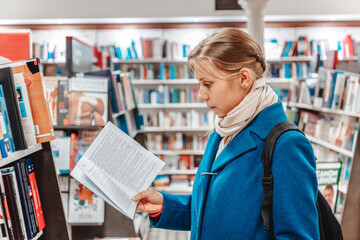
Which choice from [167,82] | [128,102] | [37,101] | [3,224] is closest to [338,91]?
[128,102]

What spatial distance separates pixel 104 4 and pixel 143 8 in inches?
24.8

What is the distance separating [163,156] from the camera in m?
5.70

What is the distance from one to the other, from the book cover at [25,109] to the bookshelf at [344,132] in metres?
2.27

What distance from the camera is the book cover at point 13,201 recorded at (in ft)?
3.78

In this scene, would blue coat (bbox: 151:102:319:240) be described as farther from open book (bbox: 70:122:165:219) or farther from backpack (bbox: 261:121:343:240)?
open book (bbox: 70:122:165:219)

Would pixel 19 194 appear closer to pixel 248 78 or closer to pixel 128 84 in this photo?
pixel 248 78

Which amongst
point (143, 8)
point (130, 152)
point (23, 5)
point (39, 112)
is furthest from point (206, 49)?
point (23, 5)

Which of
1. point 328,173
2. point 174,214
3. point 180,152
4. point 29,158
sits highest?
point 29,158

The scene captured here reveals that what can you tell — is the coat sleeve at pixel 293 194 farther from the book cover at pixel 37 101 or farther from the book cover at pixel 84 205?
the book cover at pixel 84 205

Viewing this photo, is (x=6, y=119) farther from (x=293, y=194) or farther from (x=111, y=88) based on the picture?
(x=111, y=88)

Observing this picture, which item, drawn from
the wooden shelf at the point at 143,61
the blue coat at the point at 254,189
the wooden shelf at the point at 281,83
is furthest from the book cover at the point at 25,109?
the wooden shelf at the point at 281,83

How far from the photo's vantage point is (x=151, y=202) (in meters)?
1.21

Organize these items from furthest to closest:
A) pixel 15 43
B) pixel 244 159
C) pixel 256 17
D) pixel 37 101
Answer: pixel 256 17 < pixel 15 43 < pixel 37 101 < pixel 244 159

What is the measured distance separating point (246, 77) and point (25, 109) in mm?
815
